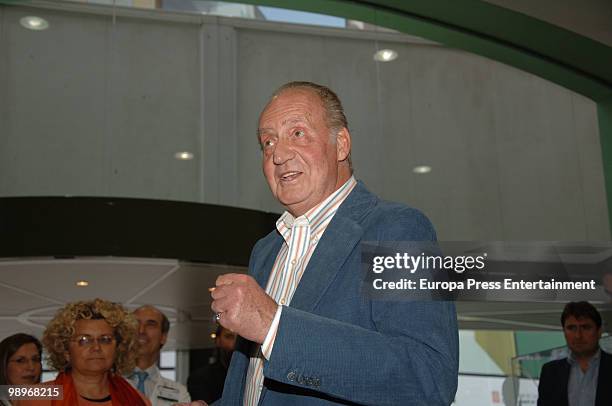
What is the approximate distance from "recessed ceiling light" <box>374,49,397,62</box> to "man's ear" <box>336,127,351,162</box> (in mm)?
6235

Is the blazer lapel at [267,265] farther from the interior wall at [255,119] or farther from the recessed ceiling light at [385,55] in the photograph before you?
the recessed ceiling light at [385,55]

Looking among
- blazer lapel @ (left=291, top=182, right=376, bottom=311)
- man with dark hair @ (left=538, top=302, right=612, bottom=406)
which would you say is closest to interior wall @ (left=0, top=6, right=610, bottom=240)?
man with dark hair @ (left=538, top=302, right=612, bottom=406)

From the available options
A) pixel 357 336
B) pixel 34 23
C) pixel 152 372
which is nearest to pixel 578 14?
pixel 152 372

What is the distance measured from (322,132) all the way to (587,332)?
2757 mm

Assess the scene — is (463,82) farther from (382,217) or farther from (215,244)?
(382,217)

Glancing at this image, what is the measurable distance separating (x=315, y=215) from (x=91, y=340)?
2555mm

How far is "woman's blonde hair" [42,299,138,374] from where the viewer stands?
3.81 metres

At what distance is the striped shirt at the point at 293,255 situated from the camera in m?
1.51

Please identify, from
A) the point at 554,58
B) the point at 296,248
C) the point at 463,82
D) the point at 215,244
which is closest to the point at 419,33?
the point at 554,58

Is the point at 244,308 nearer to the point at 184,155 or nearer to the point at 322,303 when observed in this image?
the point at 322,303

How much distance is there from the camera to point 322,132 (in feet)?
5.46

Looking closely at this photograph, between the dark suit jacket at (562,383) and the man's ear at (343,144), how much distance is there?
248 cm

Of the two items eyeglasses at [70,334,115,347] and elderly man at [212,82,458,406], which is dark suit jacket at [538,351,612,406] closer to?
eyeglasses at [70,334,115,347]

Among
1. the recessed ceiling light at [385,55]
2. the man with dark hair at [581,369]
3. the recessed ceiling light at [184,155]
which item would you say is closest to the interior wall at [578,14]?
the man with dark hair at [581,369]
